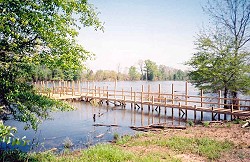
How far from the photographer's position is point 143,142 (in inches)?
439

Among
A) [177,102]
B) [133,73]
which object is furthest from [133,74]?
[177,102]

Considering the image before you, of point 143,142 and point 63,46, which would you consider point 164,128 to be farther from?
point 63,46

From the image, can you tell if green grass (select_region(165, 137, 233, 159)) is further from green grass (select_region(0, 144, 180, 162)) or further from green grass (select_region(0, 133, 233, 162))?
green grass (select_region(0, 144, 180, 162))

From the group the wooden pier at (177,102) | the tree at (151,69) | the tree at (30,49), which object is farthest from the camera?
the tree at (151,69)

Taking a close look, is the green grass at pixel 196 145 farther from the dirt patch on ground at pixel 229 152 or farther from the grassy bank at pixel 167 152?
the dirt patch on ground at pixel 229 152

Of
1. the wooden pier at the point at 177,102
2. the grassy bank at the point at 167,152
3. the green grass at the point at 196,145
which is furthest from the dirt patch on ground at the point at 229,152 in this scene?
the wooden pier at the point at 177,102

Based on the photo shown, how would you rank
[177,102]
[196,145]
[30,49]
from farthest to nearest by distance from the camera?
1. [177,102]
2. [196,145]
3. [30,49]

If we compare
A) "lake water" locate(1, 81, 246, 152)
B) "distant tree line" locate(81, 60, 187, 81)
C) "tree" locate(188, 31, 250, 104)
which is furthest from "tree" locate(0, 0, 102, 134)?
"distant tree line" locate(81, 60, 187, 81)

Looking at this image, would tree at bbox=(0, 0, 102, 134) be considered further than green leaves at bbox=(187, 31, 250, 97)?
No

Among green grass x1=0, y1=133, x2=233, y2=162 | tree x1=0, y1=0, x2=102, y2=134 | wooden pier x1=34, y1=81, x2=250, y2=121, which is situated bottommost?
green grass x1=0, y1=133, x2=233, y2=162

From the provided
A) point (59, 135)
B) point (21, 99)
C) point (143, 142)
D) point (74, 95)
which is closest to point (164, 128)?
point (143, 142)

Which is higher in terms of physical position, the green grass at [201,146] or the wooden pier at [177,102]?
the wooden pier at [177,102]

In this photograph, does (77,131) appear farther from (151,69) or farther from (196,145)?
(151,69)

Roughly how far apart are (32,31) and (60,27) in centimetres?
100
